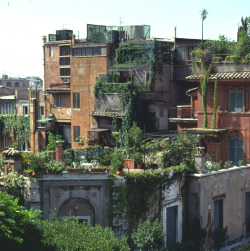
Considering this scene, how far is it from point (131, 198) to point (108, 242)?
4.22m

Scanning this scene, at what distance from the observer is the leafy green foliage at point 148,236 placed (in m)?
21.8

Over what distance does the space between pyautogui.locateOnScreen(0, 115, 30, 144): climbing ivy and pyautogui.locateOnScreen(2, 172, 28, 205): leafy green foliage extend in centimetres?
2809

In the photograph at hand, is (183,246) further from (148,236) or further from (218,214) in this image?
(218,214)

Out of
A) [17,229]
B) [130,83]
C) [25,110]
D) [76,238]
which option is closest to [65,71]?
[25,110]

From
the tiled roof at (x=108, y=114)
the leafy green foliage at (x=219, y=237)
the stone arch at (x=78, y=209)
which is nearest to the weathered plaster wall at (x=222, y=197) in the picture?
the leafy green foliage at (x=219, y=237)

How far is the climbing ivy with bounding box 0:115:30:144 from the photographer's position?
164 ft

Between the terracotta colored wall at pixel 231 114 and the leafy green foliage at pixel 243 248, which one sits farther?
the terracotta colored wall at pixel 231 114

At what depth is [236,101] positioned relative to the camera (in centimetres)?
3039

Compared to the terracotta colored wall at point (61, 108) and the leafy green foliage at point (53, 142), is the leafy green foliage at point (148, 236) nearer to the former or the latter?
the leafy green foliage at point (53, 142)

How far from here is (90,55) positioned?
42.9 meters

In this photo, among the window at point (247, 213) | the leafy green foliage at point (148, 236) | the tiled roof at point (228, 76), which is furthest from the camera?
the tiled roof at point (228, 76)

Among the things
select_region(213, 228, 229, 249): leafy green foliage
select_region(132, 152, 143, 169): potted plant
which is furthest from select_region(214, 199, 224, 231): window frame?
select_region(132, 152, 143, 169): potted plant

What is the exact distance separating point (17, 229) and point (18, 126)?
34.0 m

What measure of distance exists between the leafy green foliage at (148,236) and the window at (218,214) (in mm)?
4777
